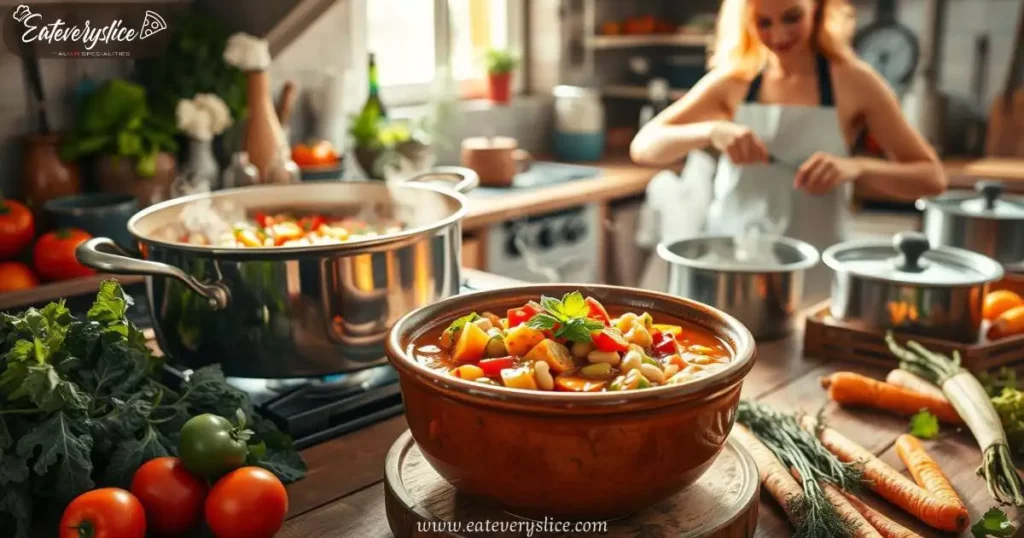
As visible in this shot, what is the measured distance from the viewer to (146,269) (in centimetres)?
112

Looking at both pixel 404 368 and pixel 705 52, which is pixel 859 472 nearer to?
pixel 404 368

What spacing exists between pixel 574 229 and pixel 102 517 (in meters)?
2.62

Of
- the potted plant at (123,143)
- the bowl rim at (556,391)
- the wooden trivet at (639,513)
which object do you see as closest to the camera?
the bowl rim at (556,391)

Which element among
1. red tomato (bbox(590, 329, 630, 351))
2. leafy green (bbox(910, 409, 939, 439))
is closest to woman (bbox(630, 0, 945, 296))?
leafy green (bbox(910, 409, 939, 439))

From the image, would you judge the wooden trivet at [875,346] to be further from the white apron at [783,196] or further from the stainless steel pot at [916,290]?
the white apron at [783,196]

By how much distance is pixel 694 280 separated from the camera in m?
1.61

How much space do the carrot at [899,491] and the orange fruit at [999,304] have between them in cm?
54

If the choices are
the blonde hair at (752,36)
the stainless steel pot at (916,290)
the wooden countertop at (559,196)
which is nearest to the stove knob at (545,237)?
the wooden countertop at (559,196)

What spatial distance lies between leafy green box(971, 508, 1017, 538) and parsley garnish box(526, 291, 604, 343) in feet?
1.48

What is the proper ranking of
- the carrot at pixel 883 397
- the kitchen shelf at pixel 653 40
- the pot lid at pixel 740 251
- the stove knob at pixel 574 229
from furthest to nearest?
the kitchen shelf at pixel 653 40 → the stove knob at pixel 574 229 → the pot lid at pixel 740 251 → the carrot at pixel 883 397

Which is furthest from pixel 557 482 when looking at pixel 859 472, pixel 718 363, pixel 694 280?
pixel 694 280

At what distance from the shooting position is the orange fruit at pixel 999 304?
1.57m

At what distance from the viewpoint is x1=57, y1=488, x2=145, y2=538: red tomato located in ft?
2.94

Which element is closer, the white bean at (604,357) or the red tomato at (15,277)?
the white bean at (604,357)
